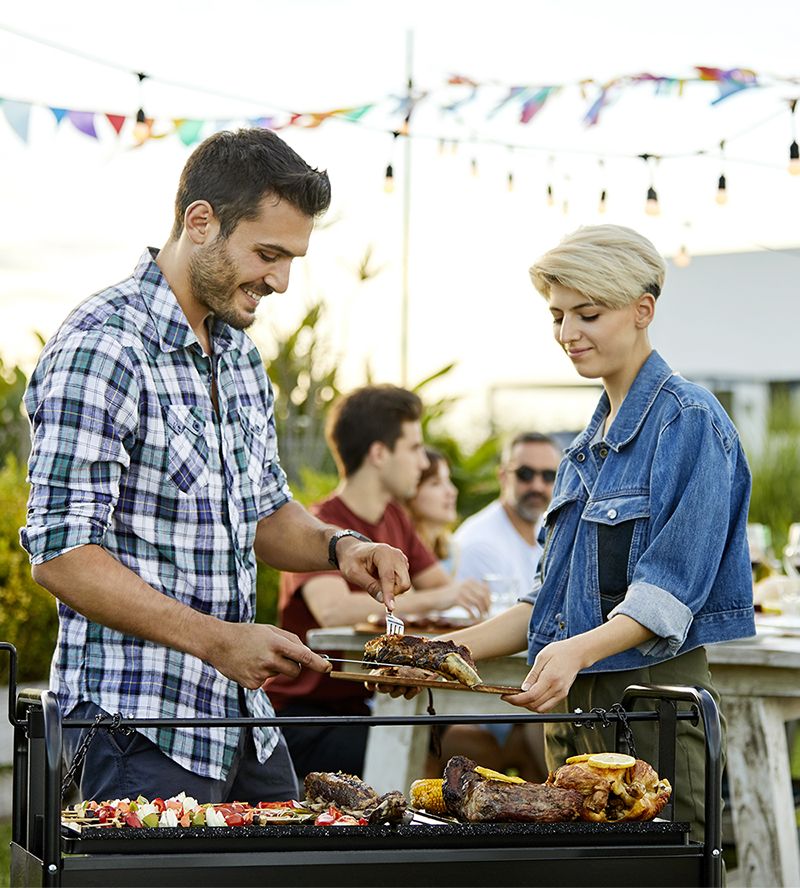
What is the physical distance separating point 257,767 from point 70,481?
0.73m

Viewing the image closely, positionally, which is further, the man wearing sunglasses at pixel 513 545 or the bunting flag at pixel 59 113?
the bunting flag at pixel 59 113

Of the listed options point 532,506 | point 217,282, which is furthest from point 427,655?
point 532,506

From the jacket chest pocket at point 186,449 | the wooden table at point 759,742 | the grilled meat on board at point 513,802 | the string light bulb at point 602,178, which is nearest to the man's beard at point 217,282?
the jacket chest pocket at point 186,449

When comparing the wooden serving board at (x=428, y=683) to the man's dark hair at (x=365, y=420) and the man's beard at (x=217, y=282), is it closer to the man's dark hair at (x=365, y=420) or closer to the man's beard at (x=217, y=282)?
the man's beard at (x=217, y=282)

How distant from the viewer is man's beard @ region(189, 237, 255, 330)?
2.69 metres

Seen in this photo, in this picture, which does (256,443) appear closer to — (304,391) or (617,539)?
(617,539)

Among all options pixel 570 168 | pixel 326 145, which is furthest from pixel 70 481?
pixel 326 145

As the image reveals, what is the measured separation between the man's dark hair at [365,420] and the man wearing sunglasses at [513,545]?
2.87 ft

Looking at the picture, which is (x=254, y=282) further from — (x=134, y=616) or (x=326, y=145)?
(x=326, y=145)

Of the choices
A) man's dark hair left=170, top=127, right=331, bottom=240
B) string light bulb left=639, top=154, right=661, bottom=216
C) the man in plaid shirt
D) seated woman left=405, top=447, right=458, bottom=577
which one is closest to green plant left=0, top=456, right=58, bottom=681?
seated woman left=405, top=447, right=458, bottom=577

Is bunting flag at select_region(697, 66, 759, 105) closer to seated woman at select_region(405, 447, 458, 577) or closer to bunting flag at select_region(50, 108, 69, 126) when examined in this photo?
seated woman at select_region(405, 447, 458, 577)

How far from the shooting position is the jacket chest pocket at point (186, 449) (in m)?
2.59

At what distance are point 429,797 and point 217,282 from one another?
3.48ft

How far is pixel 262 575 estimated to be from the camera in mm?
6816
